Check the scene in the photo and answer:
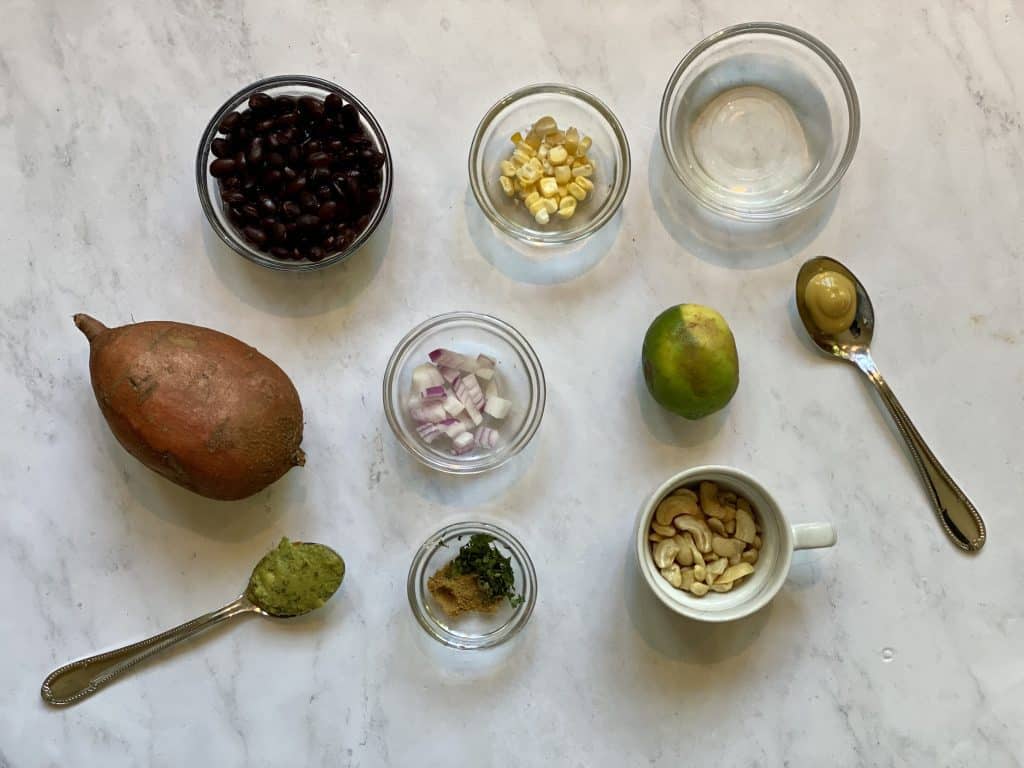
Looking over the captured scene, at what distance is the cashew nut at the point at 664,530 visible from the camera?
57.8 inches

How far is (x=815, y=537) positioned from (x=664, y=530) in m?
0.25

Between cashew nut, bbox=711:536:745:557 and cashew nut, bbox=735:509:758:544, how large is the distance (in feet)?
0.04

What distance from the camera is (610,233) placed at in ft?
5.17

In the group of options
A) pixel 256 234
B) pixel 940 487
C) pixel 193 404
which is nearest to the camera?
pixel 193 404

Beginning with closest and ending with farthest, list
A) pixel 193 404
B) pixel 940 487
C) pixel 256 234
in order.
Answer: pixel 193 404 < pixel 256 234 < pixel 940 487

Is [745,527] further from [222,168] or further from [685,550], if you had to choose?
[222,168]

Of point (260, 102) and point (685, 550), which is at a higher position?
point (260, 102)

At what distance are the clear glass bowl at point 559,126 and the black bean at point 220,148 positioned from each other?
417 mm

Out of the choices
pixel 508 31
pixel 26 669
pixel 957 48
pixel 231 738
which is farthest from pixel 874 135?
pixel 26 669

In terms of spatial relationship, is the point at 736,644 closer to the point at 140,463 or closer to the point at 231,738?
the point at 231,738

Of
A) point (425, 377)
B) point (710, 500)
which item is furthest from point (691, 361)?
point (425, 377)

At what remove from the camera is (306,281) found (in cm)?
156

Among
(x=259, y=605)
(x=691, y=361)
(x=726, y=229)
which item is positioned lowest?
(x=259, y=605)

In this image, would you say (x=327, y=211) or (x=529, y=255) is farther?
(x=529, y=255)
